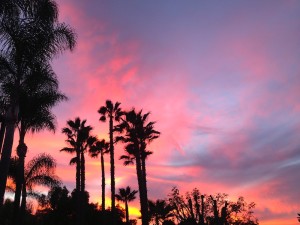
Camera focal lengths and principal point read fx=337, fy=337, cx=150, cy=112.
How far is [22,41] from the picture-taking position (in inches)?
565

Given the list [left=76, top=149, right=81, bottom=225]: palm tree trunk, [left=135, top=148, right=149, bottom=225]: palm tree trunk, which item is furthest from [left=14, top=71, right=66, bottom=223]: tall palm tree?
[left=76, top=149, right=81, bottom=225]: palm tree trunk

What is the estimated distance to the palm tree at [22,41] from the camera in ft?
45.9

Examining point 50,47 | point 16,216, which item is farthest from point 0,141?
point 50,47

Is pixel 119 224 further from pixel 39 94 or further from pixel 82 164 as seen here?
pixel 39 94

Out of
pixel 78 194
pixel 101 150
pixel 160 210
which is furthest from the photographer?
pixel 160 210

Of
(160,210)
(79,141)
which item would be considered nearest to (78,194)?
(79,141)

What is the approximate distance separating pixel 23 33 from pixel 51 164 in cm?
1312

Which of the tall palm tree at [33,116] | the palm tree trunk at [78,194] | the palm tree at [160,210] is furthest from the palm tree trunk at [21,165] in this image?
the palm tree at [160,210]

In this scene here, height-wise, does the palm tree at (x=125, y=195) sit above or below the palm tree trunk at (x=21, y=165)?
above

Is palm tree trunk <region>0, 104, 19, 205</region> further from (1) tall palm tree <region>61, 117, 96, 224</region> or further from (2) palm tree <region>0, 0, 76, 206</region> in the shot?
(1) tall palm tree <region>61, 117, 96, 224</region>

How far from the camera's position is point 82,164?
139ft

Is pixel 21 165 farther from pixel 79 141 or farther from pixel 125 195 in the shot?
pixel 125 195

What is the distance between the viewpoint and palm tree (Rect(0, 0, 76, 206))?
45.9 feet

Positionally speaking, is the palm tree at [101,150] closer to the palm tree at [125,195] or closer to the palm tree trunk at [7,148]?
the palm tree at [125,195]
